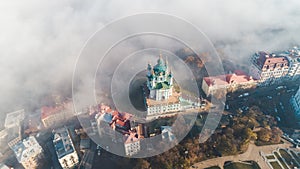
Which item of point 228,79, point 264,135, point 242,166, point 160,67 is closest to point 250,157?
point 242,166

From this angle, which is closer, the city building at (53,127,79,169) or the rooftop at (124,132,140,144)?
the rooftop at (124,132,140,144)

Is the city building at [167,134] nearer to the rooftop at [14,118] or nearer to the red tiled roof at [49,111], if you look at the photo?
the red tiled roof at [49,111]

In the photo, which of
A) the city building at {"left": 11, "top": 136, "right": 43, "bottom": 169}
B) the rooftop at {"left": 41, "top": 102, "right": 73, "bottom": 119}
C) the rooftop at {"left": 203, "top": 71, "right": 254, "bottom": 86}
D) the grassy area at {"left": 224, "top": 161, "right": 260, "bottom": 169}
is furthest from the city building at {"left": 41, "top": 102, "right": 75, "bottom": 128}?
the grassy area at {"left": 224, "top": 161, "right": 260, "bottom": 169}

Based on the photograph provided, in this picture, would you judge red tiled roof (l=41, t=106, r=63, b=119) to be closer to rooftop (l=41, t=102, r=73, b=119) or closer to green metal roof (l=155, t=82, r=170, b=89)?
rooftop (l=41, t=102, r=73, b=119)

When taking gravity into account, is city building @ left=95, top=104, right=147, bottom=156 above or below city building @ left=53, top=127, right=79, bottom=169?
above

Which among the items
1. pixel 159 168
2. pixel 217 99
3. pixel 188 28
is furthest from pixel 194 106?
pixel 188 28

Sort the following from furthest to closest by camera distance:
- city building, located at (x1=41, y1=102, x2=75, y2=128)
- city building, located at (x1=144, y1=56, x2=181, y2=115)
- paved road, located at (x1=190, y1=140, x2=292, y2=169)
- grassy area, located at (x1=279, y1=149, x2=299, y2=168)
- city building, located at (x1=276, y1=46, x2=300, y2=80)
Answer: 1. city building, located at (x1=276, y1=46, x2=300, y2=80)
2. city building, located at (x1=41, y1=102, x2=75, y2=128)
3. city building, located at (x1=144, y1=56, x2=181, y2=115)
4. paved road, located at (x1=190, y1=140, x2=292, y2=169)
5. grassy area, located at (x1=279, y1=149, x2=299, y2=168)

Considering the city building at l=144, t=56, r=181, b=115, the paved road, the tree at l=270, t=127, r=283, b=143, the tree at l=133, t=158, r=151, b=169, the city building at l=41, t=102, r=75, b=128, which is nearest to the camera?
the tree at l=133, t=158, r=151, b=169
